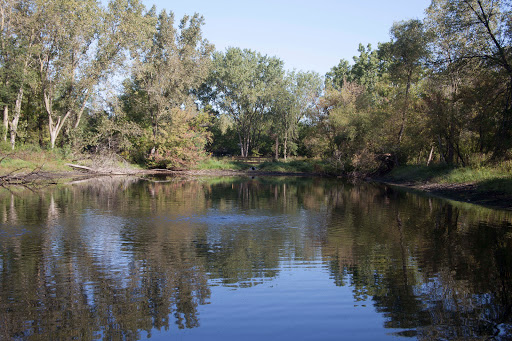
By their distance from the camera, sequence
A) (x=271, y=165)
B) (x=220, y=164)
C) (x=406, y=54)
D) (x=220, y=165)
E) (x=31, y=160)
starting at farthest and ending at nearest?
(x=271, y=165)
(x=220, y=164)
(x=220, y=165)
(x=406, y=54)
(x=31, y=160)

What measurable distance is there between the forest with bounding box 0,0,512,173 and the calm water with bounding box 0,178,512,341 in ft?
44.0

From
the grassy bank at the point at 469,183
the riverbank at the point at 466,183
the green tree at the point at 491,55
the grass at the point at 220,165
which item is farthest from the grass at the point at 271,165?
the green tree at the point at 491,55

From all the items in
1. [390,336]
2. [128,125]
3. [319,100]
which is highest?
[319,100]

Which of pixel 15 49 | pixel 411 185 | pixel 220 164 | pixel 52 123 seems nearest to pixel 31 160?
pixel 52 123

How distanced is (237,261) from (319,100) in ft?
144

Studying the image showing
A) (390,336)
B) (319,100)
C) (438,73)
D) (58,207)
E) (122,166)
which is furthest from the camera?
(319,100)

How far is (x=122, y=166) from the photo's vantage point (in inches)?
1804

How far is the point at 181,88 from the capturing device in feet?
170

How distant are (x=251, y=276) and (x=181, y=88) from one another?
146 feet

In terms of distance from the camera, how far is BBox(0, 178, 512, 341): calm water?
6.77 meters

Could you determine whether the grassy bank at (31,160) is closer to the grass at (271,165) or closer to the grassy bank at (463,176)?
the grass at (271,165)

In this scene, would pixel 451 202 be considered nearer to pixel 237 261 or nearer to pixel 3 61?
pixel 237 261

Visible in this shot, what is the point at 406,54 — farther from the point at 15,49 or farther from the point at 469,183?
the point at 15,49

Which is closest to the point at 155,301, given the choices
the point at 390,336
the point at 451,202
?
the point at 390,336
